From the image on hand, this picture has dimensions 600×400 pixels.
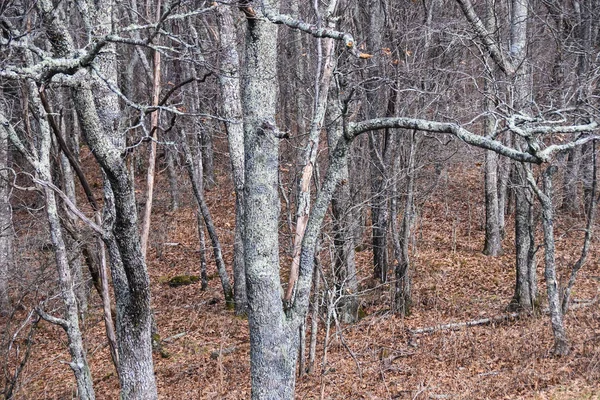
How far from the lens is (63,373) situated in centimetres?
1098

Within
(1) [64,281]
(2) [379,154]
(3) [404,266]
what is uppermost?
(2) [379,154]

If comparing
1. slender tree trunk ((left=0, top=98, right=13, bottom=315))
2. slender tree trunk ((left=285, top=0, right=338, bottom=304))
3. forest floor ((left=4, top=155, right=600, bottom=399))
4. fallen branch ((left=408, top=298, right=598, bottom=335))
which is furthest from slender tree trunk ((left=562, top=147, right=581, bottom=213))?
slender tree trunk ((left=0, top=98, right=13, bottom=315))

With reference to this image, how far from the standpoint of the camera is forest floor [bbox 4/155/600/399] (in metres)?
8.16

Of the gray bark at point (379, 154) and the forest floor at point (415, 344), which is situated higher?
the gray bark at point (379, 154)

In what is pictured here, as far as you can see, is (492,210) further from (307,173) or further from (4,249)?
(4,249)

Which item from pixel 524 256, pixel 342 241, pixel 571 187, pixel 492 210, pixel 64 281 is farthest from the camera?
pixel 571 187

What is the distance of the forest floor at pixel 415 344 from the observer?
816cm

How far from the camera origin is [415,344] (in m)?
9.84

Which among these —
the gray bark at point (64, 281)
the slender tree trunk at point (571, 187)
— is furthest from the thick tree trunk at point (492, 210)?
the gray bark at point (64, 281)

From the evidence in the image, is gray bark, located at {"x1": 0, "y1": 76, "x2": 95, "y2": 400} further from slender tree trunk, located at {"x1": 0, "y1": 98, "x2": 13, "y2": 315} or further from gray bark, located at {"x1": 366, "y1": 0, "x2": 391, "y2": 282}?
gray bark, located at {"x1": 366, "y1": 0, "x2": 391, "y2": 282}

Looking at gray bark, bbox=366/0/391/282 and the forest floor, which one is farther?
gray bark, bbox=366/0/391/282

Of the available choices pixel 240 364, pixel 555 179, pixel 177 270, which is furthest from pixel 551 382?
pixel 177 270

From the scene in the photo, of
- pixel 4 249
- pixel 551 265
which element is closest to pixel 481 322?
pixel 551 265

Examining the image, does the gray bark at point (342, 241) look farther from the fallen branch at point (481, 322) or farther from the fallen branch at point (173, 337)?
the fallen branch at point (173, 337)
